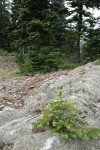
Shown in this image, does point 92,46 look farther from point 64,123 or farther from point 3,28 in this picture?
point 3,28

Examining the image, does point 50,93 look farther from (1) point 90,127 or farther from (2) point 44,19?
(2) point 44,19

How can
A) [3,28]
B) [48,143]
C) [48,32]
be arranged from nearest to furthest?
1. [48,143]
2. [48,32]
3. [3,28]

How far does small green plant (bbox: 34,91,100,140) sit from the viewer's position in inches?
182

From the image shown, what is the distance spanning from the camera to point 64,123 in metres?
4.63

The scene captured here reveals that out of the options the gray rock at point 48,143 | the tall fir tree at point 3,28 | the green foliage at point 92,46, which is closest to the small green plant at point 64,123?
the gray rock at point 48,143

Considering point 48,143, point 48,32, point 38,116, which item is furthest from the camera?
point 48,32

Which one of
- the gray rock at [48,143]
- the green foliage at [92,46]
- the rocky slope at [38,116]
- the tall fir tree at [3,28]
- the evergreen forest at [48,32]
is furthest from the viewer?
the tall fir tree at [3,28]

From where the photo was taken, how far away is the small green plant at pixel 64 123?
4.62 meters

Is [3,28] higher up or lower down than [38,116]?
lower down

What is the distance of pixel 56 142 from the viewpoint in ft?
15.0

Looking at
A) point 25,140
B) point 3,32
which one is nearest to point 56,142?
point 25,140

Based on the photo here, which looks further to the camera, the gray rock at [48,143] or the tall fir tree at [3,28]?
the tall fir tree at [3,28]

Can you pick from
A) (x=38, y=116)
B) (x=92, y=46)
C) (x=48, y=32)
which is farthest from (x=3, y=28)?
(x=38, y=116)

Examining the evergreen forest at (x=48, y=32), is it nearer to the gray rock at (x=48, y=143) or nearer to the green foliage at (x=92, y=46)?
the green foliage at (x=92, y=46)
